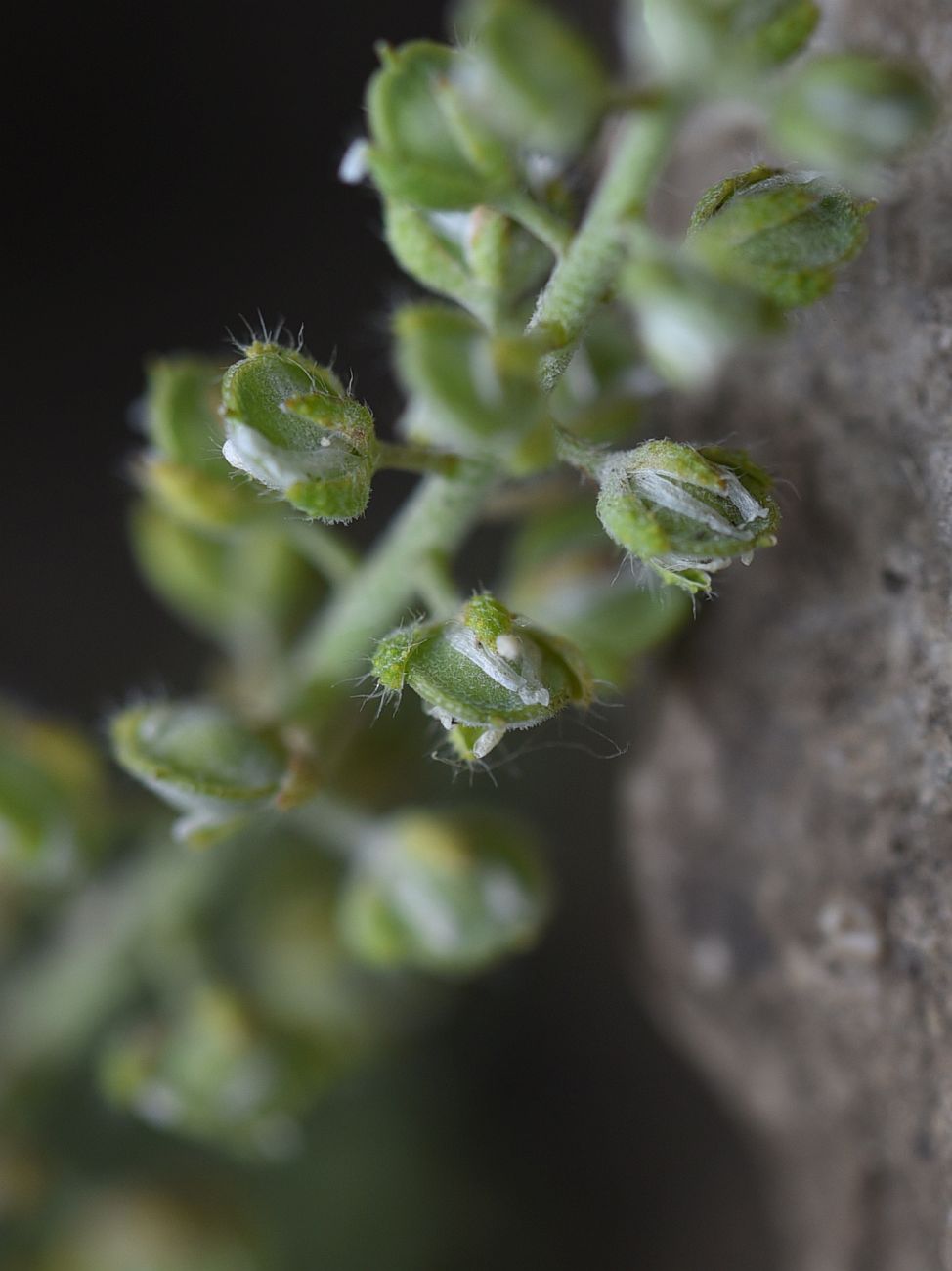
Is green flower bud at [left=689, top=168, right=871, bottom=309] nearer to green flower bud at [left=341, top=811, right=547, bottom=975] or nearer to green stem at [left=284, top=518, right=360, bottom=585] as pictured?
green stem at [left=284, top=518, right=360, bottom=585]

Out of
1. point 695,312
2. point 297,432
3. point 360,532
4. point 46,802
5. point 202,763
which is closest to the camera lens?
point 695,312

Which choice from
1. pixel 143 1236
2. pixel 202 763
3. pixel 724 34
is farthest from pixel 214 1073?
pixel 724 34

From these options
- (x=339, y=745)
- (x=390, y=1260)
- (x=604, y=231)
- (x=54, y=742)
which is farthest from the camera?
(x=390, y=1260)

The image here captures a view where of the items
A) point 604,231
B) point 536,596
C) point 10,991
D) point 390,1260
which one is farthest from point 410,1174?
point 604,231

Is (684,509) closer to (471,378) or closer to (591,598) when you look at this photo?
(471,378)

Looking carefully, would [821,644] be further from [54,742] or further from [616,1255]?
[616,1255]

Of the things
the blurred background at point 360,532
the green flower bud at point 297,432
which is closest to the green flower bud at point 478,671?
the green flower bud at point 297,432
